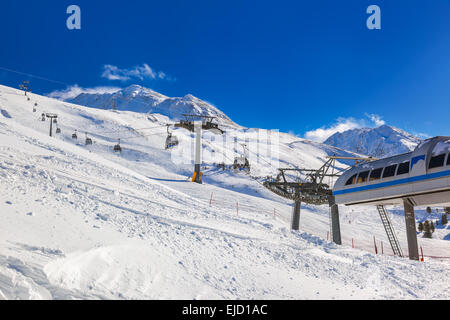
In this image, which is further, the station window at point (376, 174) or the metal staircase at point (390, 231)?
the station window at point (376, 174)

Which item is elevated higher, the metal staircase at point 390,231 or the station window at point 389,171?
the station window at point 389,171

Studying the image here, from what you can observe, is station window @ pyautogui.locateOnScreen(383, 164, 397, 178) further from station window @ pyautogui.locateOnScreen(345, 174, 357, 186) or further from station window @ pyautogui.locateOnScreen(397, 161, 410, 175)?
station window @ pyautogui.locateOnScreen(345, 174, 357, 186)

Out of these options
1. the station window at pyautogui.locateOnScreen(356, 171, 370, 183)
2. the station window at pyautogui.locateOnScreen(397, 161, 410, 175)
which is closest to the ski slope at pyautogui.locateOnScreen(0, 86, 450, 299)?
the station window at pyautogui.locateOnScreen(397, 161, 410, 175)

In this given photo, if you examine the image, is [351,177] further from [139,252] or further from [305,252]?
[139,252]

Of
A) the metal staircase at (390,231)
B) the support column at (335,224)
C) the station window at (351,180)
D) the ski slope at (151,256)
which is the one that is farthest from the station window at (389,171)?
the ski slope at (151,256)

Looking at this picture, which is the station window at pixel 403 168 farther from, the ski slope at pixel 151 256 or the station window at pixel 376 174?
the ski slope at pixel 151 256

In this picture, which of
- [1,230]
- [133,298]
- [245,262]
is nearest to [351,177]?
[245,262]

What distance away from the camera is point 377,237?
120 ft

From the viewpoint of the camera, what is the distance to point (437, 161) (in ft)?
Answer: 45.5

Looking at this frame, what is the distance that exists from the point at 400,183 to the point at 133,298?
15636mm

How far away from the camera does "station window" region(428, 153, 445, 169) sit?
44.7ft

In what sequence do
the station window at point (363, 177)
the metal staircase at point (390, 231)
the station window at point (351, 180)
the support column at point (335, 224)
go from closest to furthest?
1. the metal staircase at point (390, 231)
2. the station window at point (363, 177)
3. the station window at point (351, 180)
4. the support column at point (335, 224)

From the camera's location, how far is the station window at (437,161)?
13.6 meters

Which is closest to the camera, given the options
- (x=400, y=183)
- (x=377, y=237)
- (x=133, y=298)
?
(x=133, y=298)
